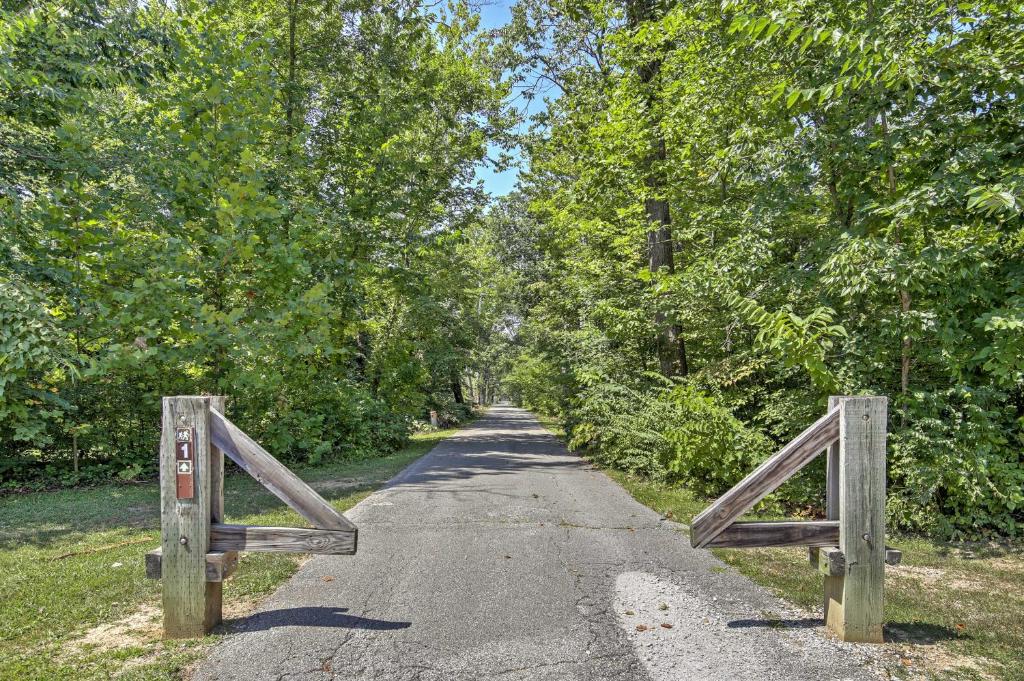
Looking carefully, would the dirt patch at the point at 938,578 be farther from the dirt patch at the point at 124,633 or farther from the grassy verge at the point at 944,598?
the dirt patch at the point at 124,633

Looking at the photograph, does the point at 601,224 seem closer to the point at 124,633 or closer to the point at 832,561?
the point at 832,561

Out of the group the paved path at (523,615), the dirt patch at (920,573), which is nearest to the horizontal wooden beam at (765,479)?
the paved path at (523,615)

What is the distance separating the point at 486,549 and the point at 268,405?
8.20 m

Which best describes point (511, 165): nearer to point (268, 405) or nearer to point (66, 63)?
point (268, 405)

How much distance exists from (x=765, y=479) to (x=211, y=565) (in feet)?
11.3

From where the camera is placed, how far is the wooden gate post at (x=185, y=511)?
11.4 feet

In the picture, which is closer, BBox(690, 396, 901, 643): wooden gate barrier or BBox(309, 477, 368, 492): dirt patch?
BBox(690, 396, 901, 643): wooden gate barrier

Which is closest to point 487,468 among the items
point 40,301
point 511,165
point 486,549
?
point 486,549

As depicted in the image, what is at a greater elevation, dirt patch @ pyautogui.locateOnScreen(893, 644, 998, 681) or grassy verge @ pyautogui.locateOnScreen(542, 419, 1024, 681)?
dirt patch @ pyautogui.locateOnScreen(893, 644, 998, 681)

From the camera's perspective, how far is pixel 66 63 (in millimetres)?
6770

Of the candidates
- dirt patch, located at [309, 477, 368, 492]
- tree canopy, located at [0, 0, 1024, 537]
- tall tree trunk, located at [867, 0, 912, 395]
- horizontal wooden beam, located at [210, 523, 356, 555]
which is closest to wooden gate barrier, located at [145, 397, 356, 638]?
horizontal wooden beam, located at [210, 523, 356, 555]

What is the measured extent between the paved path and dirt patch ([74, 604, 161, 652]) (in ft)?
1.90

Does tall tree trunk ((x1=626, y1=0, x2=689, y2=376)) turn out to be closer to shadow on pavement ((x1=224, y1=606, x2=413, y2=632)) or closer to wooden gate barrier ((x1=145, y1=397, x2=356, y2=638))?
shadow on pavement ((x1=224, y1=606, x2=413, y2=632))

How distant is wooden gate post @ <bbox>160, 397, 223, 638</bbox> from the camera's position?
347cm
